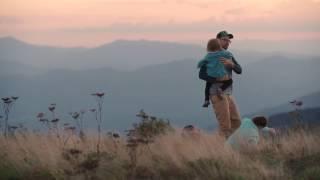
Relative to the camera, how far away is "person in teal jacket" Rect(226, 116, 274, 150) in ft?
38.7

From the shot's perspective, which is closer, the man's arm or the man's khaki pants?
the man's arm

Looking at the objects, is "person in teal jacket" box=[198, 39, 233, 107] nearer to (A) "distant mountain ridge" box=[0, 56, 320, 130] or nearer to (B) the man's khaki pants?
(B) the man's khaki pants

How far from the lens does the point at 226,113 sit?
12.9 metres

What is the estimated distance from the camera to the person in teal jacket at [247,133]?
11.8 metres

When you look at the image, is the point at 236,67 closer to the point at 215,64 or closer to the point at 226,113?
the point at 215,64

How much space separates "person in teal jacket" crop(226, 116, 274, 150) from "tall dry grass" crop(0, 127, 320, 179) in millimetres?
141

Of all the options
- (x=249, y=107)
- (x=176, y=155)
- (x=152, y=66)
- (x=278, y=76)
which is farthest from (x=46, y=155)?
(x=152, y=66)

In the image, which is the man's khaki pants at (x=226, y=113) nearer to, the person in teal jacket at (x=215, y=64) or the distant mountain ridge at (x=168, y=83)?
the person in teal jacket at (x=215, y=64)

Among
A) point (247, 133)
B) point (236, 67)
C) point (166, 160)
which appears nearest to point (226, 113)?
point (236, 67)

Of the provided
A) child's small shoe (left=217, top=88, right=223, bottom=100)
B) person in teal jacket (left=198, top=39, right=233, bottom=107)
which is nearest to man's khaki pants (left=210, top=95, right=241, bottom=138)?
child's small shoe (left=217, top=88, right=223, bottom=100)

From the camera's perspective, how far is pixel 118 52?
152 m

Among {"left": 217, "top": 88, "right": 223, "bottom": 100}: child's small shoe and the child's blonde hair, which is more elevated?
the child's blonde hair

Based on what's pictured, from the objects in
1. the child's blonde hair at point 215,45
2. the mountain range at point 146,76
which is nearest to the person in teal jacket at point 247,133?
the child's blonde hair at point 215,45

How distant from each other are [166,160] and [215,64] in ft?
8.12
